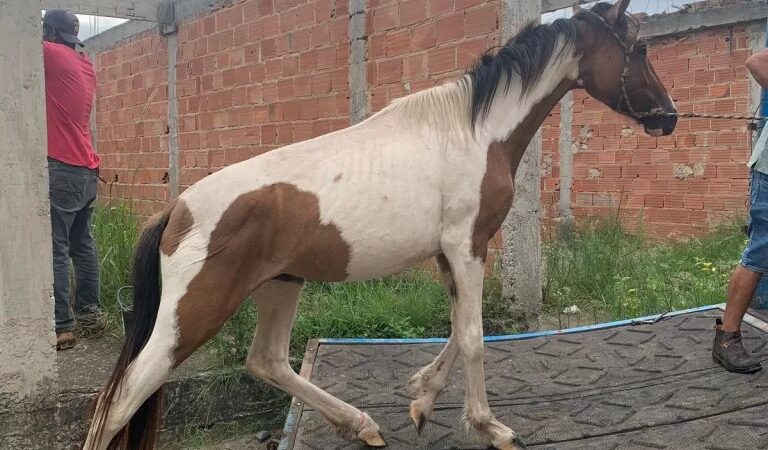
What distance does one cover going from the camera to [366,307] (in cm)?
423

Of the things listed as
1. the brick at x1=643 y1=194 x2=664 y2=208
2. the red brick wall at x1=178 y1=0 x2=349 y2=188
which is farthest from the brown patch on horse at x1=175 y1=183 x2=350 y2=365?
the brick at x1=643 y1=194 x2=664 y2=208

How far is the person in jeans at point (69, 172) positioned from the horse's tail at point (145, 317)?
Answer: 1.72 meters

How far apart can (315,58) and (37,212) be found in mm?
2937

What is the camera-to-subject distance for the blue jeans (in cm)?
331

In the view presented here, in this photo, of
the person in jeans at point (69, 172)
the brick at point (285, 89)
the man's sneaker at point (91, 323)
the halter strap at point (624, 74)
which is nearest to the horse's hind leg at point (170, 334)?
the person in jeans at point (69, 172)

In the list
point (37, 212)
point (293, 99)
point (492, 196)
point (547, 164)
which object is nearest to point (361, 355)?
point (492, 196)

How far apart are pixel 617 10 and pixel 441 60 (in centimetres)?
181

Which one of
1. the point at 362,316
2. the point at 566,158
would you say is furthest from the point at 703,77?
the point at 362,316

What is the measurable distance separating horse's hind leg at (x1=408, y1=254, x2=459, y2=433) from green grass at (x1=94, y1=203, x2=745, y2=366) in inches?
44.0

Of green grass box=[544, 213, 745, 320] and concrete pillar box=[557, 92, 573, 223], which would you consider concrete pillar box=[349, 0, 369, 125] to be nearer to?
green grass box=[544, 213, 745, 320]

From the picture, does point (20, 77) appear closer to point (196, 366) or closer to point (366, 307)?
point (196, 366)

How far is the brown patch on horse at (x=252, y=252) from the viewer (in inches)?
90.7

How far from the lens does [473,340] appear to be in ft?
8.73

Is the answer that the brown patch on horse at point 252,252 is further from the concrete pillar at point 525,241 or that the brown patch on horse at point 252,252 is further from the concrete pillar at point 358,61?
the concrete pillar at point 358,61
